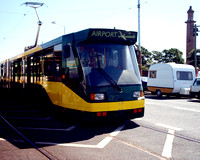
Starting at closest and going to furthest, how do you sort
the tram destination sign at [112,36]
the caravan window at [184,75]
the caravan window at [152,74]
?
the tram destination sign at [112,36] → the caravan window at [184,75] → the caravan window at [152,74]

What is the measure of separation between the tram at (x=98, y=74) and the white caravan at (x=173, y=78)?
12.0 m

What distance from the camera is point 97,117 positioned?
6.84m

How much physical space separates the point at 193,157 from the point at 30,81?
9.23m

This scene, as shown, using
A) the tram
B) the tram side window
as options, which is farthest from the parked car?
the tram side window

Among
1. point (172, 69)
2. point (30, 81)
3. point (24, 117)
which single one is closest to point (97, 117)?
point (24, 117)

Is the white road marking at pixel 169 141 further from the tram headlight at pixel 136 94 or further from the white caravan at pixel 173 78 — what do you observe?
the white caravan at pixel 173 78

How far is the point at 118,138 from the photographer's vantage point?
611cm

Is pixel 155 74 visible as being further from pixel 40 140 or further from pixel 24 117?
pixel 40 140

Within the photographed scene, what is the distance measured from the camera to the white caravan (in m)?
19.0

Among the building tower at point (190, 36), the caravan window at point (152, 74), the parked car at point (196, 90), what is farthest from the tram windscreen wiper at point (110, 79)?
the building tower at point (190, 36)

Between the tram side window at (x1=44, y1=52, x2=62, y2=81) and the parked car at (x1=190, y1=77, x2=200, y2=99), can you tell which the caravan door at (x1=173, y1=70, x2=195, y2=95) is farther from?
the tram side window at (x1=44, y1=52, x2=62, y2=81)

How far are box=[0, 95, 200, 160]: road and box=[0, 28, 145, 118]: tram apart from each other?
0.57 metres

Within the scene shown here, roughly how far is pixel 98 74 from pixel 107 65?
1.35 feet

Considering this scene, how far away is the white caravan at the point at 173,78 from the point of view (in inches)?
749
